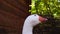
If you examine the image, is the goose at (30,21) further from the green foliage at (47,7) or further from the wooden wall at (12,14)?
the wooden wall at (12,14)

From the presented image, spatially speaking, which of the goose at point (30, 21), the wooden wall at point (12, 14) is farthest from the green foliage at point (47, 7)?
the goose at point (30, 21)

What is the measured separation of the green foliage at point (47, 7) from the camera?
3.08m

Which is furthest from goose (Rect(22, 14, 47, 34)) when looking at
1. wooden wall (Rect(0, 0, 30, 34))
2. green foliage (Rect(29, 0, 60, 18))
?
wooden wall (Rect(0, 0, 30, 34))

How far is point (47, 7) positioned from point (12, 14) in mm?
862

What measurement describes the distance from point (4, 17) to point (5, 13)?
106mm

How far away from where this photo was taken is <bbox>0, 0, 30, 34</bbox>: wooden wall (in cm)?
326

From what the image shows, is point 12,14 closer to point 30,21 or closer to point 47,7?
point 47,7

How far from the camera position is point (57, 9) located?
10.2ft

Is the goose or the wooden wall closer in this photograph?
the goose

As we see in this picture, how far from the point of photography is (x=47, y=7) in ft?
10.3

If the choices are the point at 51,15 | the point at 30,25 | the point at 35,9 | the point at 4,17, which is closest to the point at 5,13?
the point at 4,17

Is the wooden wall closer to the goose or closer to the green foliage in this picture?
the green foliage

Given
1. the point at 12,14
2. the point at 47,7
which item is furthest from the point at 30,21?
the point at 12,14

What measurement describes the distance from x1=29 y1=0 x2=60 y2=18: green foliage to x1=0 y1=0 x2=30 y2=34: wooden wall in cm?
49
